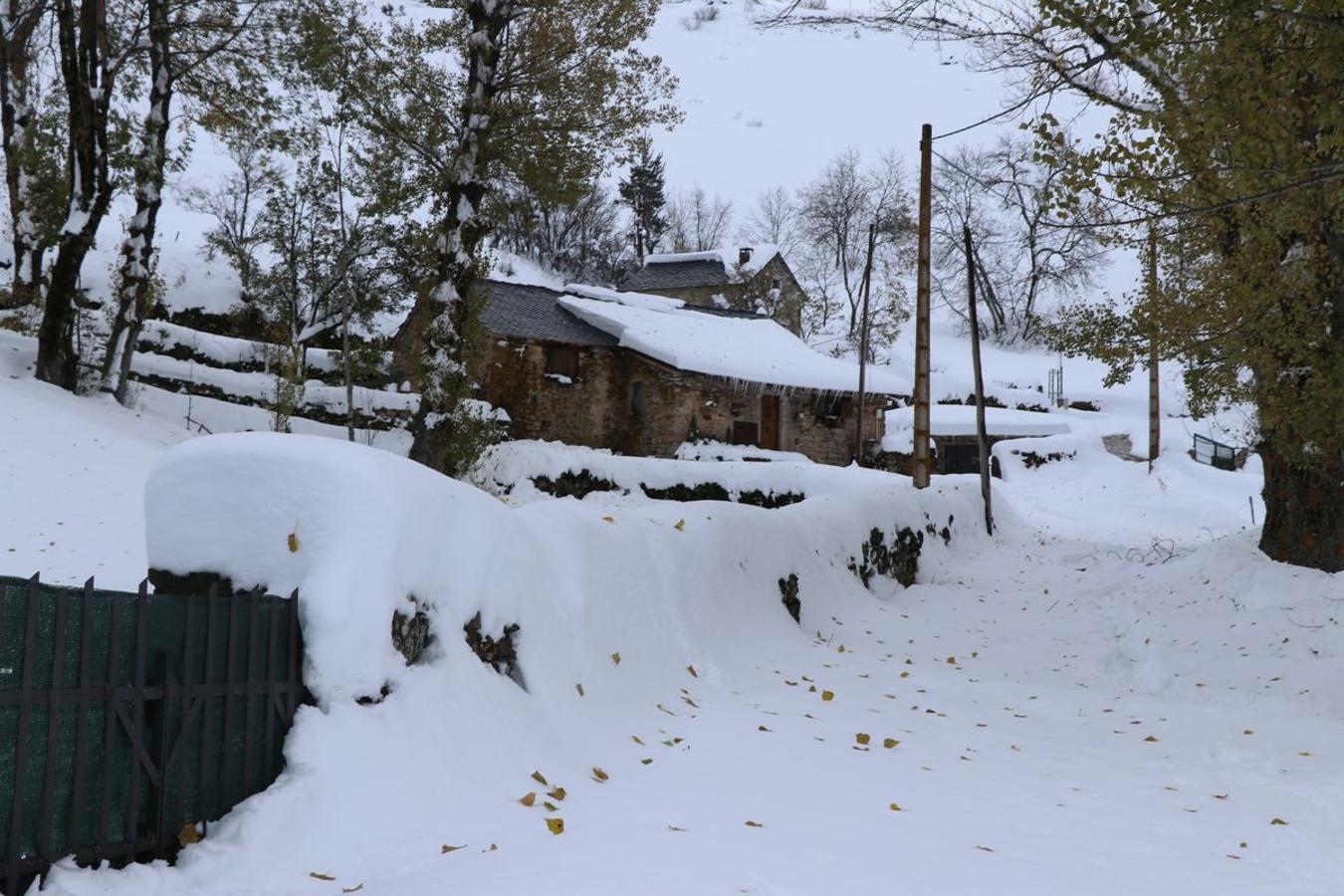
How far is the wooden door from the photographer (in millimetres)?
28328

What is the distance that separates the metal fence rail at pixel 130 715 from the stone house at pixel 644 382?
67.2ft

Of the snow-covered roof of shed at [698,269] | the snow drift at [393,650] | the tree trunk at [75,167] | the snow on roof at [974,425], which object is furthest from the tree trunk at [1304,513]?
the snow-covered roof of shed at [698,269]

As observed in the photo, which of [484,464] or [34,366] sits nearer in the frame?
[34,366]

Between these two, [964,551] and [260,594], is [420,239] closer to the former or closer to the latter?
[964,551]

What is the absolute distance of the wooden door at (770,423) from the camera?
28.3 m

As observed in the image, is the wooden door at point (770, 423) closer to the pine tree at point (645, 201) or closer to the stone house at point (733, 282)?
the stone house at point (733, 282)

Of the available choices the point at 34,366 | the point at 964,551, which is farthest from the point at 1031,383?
the point at 34,366

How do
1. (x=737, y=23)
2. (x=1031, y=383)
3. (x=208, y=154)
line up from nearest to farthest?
(x=1031, y=383) < (x=208, y=154) < (x=737, y=23)

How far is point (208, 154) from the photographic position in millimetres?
56500

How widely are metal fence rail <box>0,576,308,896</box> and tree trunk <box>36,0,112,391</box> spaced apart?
52.9 feet

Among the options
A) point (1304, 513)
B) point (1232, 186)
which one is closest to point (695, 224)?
point (1304, 513)

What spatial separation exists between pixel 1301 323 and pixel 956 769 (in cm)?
732

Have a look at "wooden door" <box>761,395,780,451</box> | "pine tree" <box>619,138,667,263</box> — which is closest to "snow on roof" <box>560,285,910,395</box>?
"wooden door" <box>761,395,780,451</box>

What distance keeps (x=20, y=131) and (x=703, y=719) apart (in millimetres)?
20601
